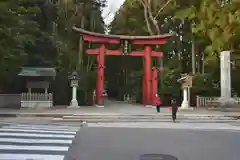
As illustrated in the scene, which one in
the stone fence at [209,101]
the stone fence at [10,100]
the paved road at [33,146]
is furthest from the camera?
the stone fence at [10,100]

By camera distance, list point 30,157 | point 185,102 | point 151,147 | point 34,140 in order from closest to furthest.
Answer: point 30,157 < point 151,147 < point 34,140 < point 185,102

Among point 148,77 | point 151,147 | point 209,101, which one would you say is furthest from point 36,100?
point 151,147

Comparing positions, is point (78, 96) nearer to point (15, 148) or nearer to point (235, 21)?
point (235, 21)

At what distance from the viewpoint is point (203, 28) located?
29594 millimetres

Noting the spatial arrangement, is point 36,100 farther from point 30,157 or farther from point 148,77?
point 30,157

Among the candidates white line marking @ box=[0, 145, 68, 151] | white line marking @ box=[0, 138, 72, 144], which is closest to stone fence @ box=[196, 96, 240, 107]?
white line marking @ box=[0, 138, 72, 144]

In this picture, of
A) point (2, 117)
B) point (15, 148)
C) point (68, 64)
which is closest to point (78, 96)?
point (68, 64)

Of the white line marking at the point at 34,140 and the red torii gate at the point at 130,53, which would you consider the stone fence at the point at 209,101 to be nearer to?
the red torii gate at the point at 130,53

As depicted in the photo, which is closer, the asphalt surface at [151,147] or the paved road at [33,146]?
the paved road at [33,146]

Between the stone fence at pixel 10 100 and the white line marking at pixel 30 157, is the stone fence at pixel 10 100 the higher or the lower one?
the higher one

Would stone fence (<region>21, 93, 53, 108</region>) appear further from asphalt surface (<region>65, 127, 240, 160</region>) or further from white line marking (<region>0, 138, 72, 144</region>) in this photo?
white line marking (<region>0, 138, 72, 144</region>)

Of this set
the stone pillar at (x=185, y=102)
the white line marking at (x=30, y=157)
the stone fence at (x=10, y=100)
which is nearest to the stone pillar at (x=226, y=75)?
the stone pillar at (x=185, y=102)

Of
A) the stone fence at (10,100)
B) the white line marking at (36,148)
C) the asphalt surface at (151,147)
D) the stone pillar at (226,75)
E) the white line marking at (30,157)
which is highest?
the stone pillar at (226,75)

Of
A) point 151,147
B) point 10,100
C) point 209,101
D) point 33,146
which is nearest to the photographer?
point 33,146
